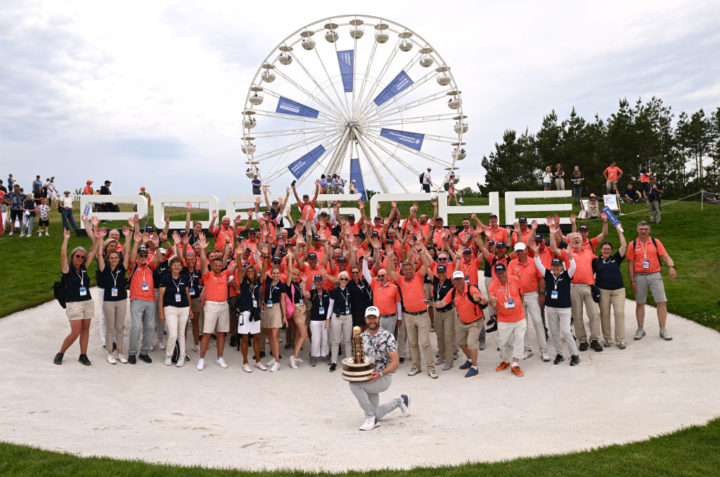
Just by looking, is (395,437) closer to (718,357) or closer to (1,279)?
(718,357)

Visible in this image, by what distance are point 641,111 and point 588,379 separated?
4808 cm

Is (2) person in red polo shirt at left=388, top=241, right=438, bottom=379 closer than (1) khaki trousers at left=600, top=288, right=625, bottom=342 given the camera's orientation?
Yes

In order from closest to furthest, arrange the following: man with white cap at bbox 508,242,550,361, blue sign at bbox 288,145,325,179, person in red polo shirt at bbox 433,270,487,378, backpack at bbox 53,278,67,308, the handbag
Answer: backpack at bbox 53,278,67,308 < person in red polo shirt at bbox 433,270,487,378 < man with white cap at bbox 508,242,550,361 < the handbag < blue sign at bbox 288,145,325,179

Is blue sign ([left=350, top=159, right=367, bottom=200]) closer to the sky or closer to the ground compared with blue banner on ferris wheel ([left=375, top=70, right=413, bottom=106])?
closer to the ground

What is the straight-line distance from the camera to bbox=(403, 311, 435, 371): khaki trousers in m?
8.89

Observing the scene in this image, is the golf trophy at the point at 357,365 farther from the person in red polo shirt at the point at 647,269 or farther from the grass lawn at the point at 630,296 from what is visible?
the person in red polo shirt at the point at 647,269

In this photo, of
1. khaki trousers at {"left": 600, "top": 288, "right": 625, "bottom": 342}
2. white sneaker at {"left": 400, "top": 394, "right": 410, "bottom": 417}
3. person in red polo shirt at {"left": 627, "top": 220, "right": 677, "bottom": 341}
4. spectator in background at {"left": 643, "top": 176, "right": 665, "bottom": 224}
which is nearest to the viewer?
white sneaker at {"left": 400, "top": 394, "right": 410, "bottom": 417}

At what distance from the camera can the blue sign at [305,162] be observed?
992 inches

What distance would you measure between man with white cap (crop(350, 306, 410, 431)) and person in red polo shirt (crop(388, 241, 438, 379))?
2169mm

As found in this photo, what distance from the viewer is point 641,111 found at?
48.7m

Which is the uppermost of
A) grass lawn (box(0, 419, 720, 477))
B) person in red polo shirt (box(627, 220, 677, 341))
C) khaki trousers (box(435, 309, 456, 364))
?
person in red polo shirt (box(627, 220, 677, 341))

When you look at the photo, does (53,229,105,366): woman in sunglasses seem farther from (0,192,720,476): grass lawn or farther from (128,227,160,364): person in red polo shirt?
(0,192,720,476): grass lawn

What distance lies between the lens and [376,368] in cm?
670

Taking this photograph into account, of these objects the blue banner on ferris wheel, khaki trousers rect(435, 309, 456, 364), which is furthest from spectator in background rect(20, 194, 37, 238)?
khaki trousers rect(435, 309, 456, 364)
